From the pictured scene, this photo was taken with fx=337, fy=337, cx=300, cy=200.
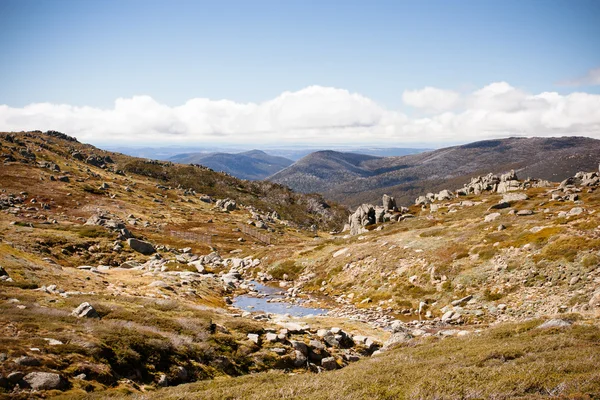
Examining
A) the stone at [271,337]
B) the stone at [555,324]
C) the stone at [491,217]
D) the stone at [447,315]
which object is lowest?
the stone at [447,315]

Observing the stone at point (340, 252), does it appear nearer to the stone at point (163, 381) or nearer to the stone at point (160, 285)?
the stone at point (160, 285)

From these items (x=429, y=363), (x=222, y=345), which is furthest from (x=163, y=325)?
(x=429, y=363)

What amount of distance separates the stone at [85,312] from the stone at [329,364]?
1467cm

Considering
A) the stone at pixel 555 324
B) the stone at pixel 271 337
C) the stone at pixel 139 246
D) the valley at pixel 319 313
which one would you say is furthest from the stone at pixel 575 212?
the stone at pixel 139 246

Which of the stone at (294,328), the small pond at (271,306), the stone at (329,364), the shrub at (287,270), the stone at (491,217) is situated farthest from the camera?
the shrub at (287,270)

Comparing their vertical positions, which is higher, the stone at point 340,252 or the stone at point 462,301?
the stone at point 462,301

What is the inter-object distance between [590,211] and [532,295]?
21.7 m

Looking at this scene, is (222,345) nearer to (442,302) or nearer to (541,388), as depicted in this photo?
(541,388)

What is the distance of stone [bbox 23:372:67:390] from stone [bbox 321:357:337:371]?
48.7 ft

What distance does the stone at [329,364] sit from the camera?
22.4 metres

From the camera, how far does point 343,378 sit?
14.8 meters

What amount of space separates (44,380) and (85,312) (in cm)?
855

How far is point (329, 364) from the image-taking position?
22.5 m

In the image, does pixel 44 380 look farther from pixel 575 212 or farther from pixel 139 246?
pixel 575 212
